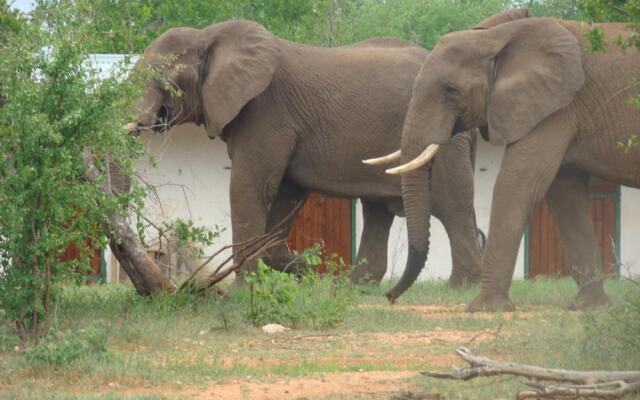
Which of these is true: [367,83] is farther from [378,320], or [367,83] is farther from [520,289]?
[378,320]

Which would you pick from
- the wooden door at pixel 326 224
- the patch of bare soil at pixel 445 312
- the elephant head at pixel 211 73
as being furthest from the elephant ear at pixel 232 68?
the wooden door at pixel 326 224

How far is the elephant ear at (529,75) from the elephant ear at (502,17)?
0.44 meters

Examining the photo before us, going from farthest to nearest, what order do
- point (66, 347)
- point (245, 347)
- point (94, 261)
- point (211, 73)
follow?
1. point (94, 261)
2. point (211, 73)
3. point (245, 347)
4. point (66, 347)

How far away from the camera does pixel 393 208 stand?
15.7 m

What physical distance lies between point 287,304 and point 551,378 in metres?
4.46

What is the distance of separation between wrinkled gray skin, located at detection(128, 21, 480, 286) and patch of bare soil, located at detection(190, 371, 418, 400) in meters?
5.69

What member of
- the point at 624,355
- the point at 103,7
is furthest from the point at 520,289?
the point at 103,7

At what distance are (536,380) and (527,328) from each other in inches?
137

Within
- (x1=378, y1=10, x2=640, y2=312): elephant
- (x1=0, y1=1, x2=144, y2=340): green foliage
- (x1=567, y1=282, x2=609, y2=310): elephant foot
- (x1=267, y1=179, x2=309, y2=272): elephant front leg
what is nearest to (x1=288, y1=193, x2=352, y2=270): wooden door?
(x1=267, y1=179, x2=309, y2=272): elephant front leg

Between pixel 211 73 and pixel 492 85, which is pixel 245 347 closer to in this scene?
pixel 492 85

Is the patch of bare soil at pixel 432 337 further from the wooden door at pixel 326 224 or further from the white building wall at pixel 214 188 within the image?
the wooden door at pixel 326 224

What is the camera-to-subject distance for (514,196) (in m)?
12.7

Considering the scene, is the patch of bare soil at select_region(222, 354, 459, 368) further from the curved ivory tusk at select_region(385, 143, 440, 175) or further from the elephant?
the curved ivory tusk at select_region(385, 143, 440, 175)

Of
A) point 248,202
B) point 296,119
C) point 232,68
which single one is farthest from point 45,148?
point 296,119
